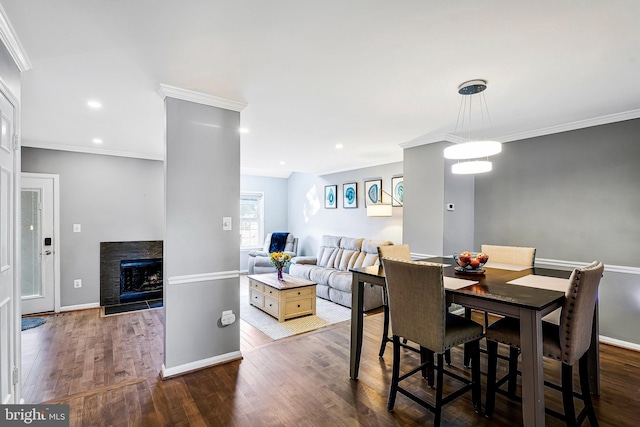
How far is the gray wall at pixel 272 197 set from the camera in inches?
311

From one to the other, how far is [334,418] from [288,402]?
15.0 inches

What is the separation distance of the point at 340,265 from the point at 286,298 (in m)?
1.71

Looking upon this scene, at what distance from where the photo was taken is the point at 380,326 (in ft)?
12.8

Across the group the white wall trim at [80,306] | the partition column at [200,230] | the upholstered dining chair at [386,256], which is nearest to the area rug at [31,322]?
the white wall trim at [80,306]

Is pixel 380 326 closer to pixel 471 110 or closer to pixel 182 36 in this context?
pixel 471 110

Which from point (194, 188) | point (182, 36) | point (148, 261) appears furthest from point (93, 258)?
point (182, 36)

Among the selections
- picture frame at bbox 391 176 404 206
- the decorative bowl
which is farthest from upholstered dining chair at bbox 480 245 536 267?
picture frame at bbox 391 176 404 206

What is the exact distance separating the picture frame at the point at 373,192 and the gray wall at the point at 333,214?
0.09m

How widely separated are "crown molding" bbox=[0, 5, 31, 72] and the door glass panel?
3.11 metres

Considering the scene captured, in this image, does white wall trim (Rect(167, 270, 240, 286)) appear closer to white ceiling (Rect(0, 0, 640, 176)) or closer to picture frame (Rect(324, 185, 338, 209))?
white ceiling (Rect(0, 0, 640, 176))

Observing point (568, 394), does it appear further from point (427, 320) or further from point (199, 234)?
point (199, 234)

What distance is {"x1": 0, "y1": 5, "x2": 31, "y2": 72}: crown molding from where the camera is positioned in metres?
1.67

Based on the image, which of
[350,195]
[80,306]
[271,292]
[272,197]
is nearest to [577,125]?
[350,195]

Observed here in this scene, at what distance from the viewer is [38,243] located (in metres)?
4.42
